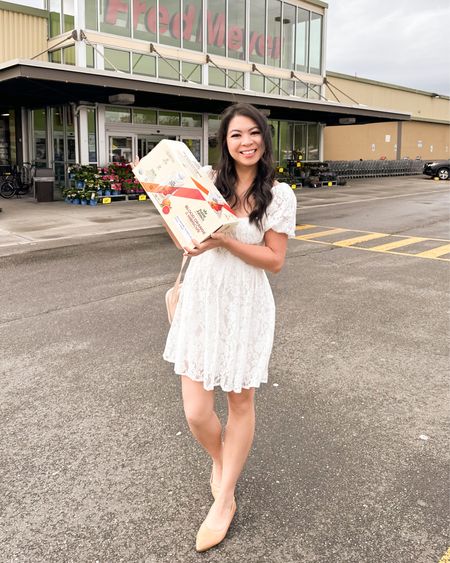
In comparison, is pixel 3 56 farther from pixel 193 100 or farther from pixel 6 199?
pixel 193 100

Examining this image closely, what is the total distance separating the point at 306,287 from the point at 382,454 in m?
4.31

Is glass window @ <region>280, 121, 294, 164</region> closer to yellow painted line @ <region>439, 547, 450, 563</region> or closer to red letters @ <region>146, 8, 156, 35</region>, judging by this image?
red letters @ <region>146, 8, 156, 35</region>

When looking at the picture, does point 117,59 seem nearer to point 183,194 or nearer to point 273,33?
point 273,33

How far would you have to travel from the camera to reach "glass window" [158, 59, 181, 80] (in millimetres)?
21891

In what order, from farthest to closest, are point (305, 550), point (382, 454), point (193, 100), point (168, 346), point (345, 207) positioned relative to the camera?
1. point (193, 100)
2. point (345, 207)
3. point (382, 454)
4. point (168, 346)
5. point (305, 550)

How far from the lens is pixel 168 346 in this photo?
275 centimetres

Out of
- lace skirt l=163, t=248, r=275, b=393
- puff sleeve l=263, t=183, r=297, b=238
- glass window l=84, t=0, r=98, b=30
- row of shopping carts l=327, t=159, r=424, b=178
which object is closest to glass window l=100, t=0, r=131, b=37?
glass window l=84, t=0, r=98, b=30

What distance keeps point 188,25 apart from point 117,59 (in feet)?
13.5

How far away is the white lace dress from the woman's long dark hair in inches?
1.8

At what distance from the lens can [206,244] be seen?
2344 millimetres

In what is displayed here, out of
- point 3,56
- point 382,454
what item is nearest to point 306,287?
point 382,454

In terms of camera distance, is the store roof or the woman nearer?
the woman

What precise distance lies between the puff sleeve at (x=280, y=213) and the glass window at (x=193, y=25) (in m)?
22.2

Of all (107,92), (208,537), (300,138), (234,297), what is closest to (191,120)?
(107,92)
